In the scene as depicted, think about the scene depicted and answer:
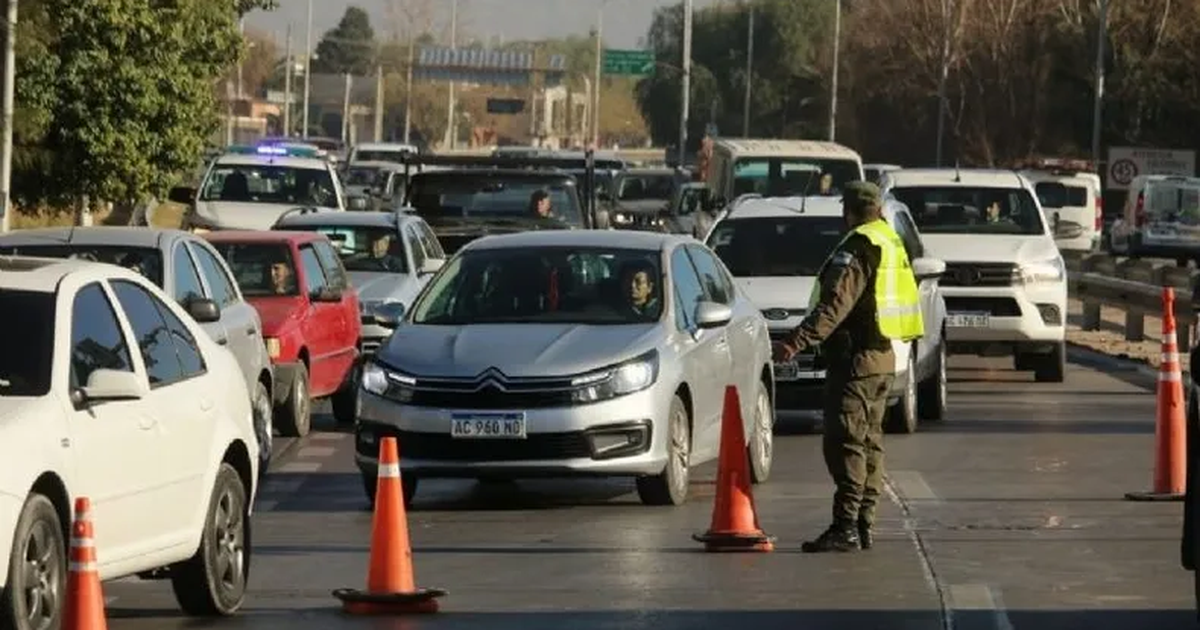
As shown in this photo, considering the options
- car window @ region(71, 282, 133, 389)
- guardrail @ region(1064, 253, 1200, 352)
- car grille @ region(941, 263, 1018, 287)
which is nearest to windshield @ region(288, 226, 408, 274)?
car grille @ region(941, 263, 1018, 287)

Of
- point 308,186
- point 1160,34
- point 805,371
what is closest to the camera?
point 805,371

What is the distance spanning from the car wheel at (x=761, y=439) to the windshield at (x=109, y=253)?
3.65m

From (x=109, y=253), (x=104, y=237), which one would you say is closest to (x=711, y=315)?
(x=109, y=253)

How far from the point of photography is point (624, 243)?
17.5m

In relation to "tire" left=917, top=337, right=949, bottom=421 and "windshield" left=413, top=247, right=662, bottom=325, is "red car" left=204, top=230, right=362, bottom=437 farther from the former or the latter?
"tire" left=917, top=337, right=949, bottom=421

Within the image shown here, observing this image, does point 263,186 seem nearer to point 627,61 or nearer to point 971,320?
point 971,320

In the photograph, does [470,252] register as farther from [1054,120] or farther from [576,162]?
[1054,120]

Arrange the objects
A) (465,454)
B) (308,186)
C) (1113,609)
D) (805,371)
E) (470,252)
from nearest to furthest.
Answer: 1. (1113,609)
2. (465,454)
3. (470,252)
4. (805,371)
5. (308,186)

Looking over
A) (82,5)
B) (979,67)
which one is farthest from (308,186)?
(979,67)

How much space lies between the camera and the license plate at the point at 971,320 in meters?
26.0

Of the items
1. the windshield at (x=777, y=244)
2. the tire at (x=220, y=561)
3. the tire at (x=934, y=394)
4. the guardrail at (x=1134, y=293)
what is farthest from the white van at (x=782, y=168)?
the tire at (x=220, y=561)

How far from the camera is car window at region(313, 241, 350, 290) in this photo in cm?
2250

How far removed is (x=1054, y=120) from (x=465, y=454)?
7486cm

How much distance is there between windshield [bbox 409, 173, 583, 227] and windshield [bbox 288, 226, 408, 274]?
13.9 ft
